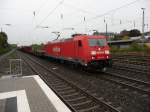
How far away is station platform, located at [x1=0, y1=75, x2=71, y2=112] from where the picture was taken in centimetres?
714

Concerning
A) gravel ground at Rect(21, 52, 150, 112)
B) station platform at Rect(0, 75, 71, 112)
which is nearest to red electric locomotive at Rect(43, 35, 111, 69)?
gravel ground at Rect(21, 52, 150, 112)

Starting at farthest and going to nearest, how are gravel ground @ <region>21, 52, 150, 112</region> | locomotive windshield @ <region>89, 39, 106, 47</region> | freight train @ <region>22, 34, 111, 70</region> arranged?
1. locomotive windshield @ <region>89, 39, 106, 47</region>
2. freight train @ <region>22, 34, 111, 70</region>
3. gravel ground @ <region>21, 52, 150, 112</region>

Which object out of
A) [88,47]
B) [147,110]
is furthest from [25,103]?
[88,47]

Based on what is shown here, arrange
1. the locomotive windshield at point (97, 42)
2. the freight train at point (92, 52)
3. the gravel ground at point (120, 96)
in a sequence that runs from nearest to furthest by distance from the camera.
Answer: the gravel ground at point (120, 96) → the freight train at point (92, 52) → the locomotive windshield at point (97, 42)

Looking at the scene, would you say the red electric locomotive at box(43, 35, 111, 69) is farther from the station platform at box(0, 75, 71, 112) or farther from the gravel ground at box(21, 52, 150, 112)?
the station platform at box(0, 75, 71, 112)

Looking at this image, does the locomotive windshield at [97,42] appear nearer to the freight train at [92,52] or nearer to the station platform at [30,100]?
the freight train at [92,52]

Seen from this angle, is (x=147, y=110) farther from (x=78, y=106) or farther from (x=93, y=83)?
(x=93, y=83)

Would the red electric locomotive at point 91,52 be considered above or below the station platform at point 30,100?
above

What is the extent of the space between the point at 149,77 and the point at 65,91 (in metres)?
5.43

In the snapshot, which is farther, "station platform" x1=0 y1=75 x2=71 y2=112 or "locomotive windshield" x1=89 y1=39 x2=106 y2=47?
"locomotive windshield" x1=89 y1=39 x2=106 y2=47

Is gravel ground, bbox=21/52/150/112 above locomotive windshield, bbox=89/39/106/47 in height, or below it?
below

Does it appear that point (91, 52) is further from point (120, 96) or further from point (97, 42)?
point (120, 96)

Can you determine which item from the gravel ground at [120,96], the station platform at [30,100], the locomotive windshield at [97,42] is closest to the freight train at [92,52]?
the locomotive windshield at [97,42]

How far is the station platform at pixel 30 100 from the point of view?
714 centimetres
